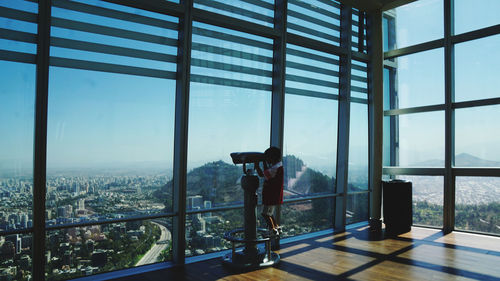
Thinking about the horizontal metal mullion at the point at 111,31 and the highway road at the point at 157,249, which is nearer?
the horizontal metal mullion at the point at 111,31

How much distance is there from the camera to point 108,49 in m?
3.79

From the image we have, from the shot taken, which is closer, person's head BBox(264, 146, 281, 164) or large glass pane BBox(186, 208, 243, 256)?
person's head BBox(264, 146, 281, 164)

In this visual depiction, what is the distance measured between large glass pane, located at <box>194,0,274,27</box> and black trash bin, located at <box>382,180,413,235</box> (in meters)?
3.39

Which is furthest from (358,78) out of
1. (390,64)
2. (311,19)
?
(311,19)

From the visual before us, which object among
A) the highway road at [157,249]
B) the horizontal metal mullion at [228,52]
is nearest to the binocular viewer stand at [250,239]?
the highway road at [157,249]

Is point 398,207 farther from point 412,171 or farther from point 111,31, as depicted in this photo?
point 111,31

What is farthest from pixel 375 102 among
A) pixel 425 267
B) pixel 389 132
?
pixel 425 267

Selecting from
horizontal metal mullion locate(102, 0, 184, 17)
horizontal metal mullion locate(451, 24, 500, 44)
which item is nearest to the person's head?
horizontal metal mullion locate(102, 0, 184, 17)

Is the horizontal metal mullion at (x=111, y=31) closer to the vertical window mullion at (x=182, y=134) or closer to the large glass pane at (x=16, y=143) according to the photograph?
the vertical window mullion at (x=182, y=134)

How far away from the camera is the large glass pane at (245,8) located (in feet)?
14.5

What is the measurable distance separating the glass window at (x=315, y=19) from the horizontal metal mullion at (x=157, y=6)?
1.86m

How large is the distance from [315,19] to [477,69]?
2717mm

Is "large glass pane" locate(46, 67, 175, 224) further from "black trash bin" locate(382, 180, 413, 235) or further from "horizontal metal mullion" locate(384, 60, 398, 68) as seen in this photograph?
"horizontal metal mullion" locate(384, 60, 398, 68)

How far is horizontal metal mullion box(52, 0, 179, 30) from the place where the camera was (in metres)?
3.55
